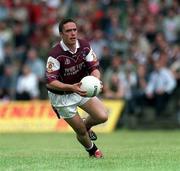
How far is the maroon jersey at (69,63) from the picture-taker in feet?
40.9

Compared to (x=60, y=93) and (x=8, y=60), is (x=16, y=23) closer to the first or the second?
(x=8, y=60)

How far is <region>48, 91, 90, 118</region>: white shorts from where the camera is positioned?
1273 centimetres

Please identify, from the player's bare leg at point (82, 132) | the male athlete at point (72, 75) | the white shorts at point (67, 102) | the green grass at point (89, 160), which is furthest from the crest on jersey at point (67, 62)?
the green grass at point (89, 160)

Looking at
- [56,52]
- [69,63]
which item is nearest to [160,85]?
[69,63]

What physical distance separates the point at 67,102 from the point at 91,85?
77 cm

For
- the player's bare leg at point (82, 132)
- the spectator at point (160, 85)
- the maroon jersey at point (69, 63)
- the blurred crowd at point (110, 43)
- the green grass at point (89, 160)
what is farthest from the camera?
the blurred crowd at point (110, 43)

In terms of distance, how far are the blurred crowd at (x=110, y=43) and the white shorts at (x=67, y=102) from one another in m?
11.0

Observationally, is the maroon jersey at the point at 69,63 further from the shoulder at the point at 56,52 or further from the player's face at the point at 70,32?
the player's face at the point at 70,32

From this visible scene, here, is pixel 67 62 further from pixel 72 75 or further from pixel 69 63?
pixel 72 75

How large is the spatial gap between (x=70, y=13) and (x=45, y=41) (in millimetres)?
1931

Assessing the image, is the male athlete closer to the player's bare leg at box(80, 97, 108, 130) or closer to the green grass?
the player's bare leg at box(80, 97, 108, 130)

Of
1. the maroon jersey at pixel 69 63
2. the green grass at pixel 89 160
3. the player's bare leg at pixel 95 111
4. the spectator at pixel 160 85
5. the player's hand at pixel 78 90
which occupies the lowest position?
the spectator at pixel 160 85

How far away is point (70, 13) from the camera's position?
90.7ft

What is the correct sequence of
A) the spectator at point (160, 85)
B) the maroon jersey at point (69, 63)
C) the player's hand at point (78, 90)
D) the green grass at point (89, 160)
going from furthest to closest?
the spectator at point (160, 85) → the maroon jersey at point (69, 63) → the player's hand at point (78, 90) → the green grass at point (89, 160)
